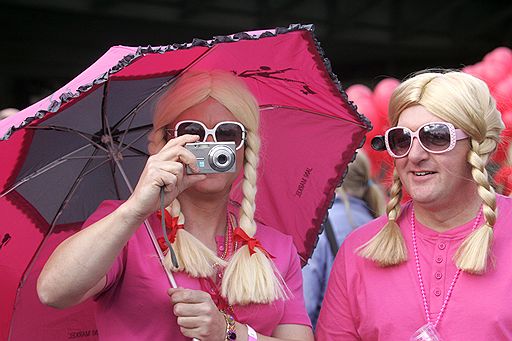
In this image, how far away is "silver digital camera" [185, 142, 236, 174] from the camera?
84.6 inches

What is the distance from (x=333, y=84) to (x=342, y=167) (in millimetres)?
406

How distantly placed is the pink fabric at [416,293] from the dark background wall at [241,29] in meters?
6.74

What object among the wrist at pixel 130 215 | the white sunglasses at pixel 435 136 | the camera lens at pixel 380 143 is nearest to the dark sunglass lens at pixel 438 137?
the white sunglasses at pixel 435 136

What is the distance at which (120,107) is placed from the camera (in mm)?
2455

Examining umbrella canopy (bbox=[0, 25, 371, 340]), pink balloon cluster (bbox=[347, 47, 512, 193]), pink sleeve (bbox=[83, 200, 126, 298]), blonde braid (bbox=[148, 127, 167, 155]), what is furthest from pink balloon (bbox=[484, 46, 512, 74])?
pink sleeve (bbox=[83, 200, 126, 298])

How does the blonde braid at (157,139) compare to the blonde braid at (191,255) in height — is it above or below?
above

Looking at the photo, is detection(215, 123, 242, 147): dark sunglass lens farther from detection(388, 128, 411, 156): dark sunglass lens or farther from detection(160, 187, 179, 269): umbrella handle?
detection(388, 128, 411, 156): dark sunglass lens

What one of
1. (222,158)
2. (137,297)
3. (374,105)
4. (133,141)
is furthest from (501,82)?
(137,297)

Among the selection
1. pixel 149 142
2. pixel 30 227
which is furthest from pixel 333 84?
pixel 30 227

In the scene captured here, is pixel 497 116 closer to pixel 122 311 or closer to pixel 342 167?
pixel 342 167

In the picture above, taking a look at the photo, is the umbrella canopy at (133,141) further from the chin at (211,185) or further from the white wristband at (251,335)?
the white wristband at (251,335)

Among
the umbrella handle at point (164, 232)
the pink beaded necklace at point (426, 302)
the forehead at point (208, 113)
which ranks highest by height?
the forehead at point (208, 113)

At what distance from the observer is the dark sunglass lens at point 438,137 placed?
2.39m

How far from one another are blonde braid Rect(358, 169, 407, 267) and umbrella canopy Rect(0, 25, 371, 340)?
0.39 meters
